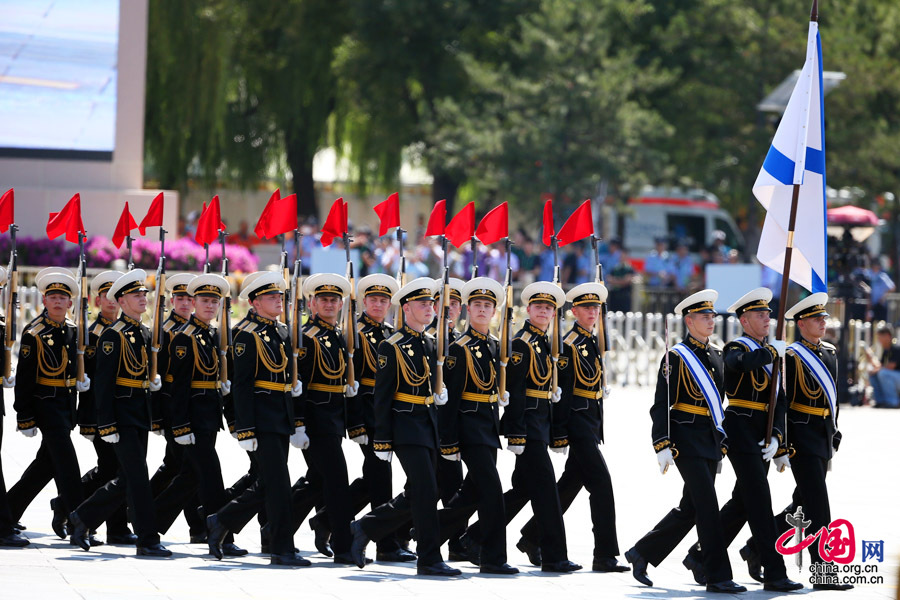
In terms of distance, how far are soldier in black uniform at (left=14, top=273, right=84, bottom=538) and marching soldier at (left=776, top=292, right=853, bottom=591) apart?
14.4ft

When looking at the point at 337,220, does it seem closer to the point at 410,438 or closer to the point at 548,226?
the point at 548,226

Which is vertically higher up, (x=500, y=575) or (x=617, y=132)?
(x=617, y=132)

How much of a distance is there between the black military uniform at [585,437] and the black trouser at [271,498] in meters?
1.55

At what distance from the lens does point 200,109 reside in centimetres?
2975

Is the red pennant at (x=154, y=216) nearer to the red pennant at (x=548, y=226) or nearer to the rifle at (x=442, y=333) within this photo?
the rifle at (x=442, y=333)

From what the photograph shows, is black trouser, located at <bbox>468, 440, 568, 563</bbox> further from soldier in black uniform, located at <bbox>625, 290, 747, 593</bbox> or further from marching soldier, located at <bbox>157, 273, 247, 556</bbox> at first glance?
marching soldier, located at <bbox>157, 273, 247, 556</bbox>

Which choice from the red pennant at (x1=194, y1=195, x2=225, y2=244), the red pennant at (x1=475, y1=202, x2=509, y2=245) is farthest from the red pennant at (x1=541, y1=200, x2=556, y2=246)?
the red pennant at (x1=194, y1=195, x2=225, y2=244)

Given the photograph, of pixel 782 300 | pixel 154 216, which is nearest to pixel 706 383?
pixel 782 300

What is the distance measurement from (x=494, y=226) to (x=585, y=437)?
5.49ft

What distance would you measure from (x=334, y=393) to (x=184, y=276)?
5.04 feet

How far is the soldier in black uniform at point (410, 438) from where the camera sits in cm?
908

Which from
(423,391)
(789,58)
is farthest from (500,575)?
(789,58)

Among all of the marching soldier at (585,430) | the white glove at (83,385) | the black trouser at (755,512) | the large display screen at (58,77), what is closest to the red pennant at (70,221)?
the white glove at (83,385)

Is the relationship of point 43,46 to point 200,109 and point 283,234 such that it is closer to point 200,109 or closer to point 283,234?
point 200,109
